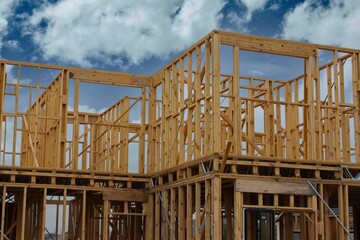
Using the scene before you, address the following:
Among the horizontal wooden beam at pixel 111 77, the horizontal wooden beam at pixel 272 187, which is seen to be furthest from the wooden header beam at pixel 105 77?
the horizontal wooden beam at pixel 272 187

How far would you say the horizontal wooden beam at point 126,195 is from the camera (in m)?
23.5

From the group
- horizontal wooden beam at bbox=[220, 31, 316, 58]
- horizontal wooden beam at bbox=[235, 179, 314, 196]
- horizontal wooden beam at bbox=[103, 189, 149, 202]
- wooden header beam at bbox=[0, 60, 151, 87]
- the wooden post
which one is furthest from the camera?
wooden header beam at bbox=[0, 60, 151, 87]

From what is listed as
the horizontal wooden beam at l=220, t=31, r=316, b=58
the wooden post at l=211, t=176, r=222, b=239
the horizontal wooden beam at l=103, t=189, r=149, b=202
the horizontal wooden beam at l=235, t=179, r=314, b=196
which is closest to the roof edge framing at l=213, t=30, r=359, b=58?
the horizontal wooden beam at l=220, t=31, r=316, b=58

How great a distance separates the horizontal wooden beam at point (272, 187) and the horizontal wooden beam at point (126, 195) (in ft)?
20.3

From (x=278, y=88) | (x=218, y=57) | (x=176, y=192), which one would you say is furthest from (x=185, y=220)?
(x=278, y=88)

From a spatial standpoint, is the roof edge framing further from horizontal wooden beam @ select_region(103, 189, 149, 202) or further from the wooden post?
horizontal wooden beam @ select_region(103, 189, 149, 202)

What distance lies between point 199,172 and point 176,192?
244 cm

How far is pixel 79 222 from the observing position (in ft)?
82.5

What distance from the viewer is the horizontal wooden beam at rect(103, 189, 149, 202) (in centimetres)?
2353

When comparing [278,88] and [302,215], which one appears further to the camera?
[278,88]

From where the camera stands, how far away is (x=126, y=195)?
78.3ft

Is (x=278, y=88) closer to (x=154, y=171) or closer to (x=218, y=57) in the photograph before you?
(x=154, y=171)

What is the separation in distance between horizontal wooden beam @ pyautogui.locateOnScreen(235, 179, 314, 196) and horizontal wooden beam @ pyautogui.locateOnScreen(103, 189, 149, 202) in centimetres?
618

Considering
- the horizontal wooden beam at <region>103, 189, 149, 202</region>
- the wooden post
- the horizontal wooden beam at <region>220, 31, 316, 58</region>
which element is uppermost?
the horizontal wooden beam at <region>220, 31, 316, 58</region>
